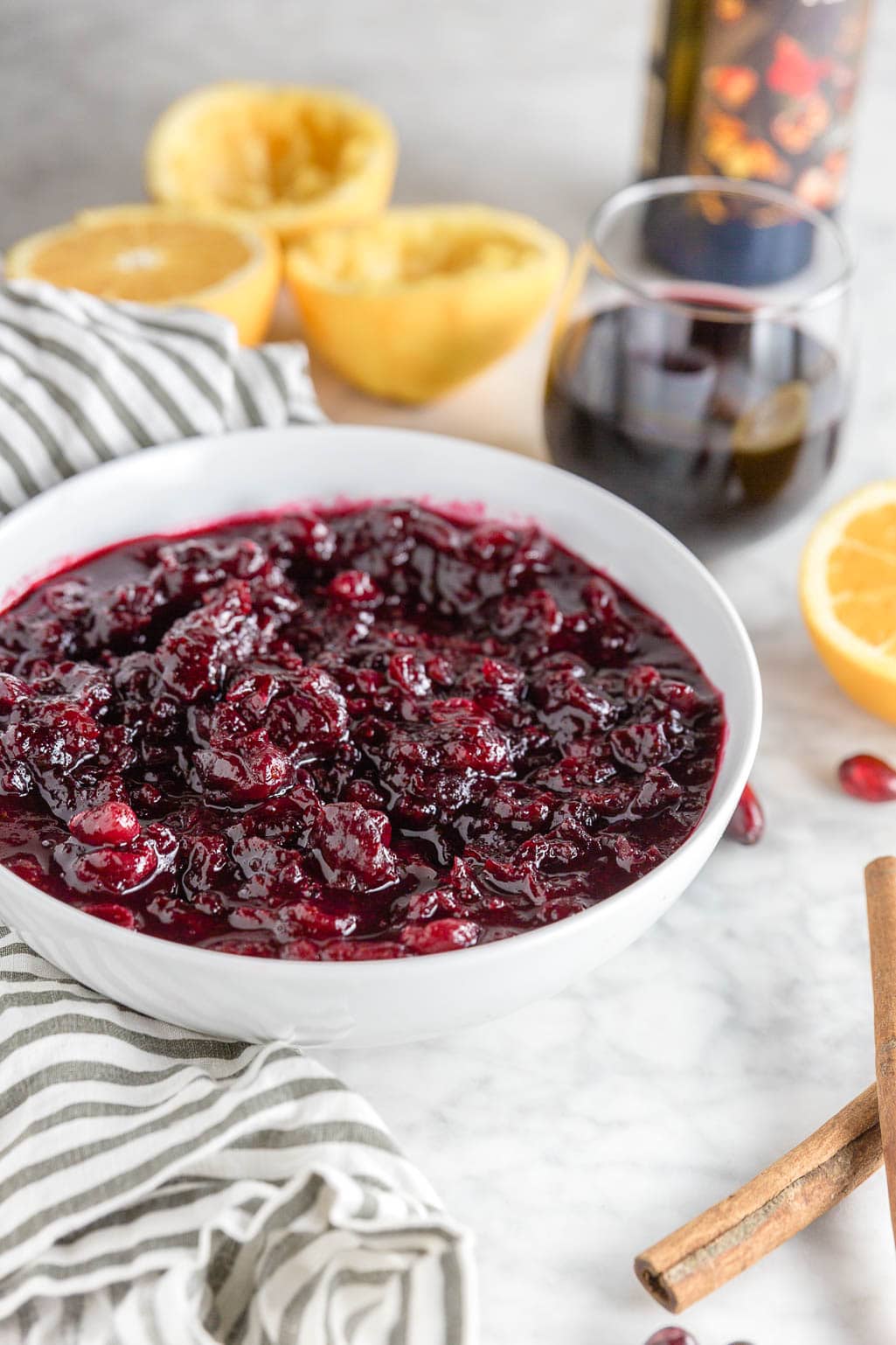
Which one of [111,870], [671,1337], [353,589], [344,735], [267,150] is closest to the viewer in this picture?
[671,1337]

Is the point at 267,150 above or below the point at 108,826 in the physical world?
above

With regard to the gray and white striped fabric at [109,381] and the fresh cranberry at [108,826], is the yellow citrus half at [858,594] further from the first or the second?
the fresh cranberry at [108,826]

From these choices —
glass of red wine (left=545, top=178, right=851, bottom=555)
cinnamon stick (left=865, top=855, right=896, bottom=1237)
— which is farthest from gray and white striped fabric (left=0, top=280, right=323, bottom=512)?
cinnamon stick (left=865, top=855, right=896, bottom=1237)

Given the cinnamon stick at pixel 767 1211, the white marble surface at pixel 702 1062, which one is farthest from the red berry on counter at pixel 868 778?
the cinnamon stick at pixel 767 1211

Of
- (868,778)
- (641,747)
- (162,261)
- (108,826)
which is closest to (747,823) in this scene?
(868,778)

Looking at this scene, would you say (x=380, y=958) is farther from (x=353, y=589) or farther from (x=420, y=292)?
(x=420, y=292)

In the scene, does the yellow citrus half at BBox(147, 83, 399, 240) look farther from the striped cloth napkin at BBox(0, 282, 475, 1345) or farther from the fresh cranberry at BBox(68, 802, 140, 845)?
the striped cloth napkin at BBox(0, 282, 475, 1345)

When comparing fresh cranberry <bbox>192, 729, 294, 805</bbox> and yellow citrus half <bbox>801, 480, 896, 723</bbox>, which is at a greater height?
fresh cranberry <bbox>192, 729, 294, 805</bbox>

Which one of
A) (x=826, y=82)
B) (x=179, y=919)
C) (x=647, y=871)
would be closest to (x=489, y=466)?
(x=647, y=871)
